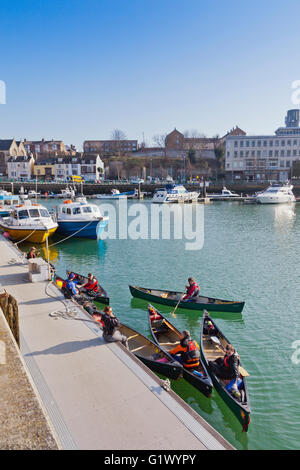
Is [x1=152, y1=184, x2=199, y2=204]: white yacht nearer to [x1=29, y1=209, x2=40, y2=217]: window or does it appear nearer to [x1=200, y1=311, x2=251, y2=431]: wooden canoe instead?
[x1=29, y1=209, x2=40, y2=217]: window

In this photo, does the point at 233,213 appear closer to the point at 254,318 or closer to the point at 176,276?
the point at 176,276

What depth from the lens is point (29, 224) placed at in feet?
108

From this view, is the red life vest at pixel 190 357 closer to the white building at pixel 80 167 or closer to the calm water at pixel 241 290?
the calm water at pixel 241 290

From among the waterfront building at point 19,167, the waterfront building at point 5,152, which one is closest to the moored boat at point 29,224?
the waterfront building at point 19,167

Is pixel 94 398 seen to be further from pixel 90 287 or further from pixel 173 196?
pixel 173 196

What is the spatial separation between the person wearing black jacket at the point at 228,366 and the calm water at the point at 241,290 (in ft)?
2.86

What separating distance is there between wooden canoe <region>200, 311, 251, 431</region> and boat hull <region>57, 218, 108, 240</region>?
78.4 ft

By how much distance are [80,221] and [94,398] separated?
1159 inches

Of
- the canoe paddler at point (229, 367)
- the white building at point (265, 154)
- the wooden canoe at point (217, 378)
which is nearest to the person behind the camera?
the wooden canoe at point (217, 378)

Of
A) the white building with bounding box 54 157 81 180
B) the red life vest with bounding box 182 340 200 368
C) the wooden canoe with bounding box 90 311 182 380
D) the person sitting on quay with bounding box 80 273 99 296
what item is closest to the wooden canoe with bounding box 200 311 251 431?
the red life vest with bounding box 182 340 200 368

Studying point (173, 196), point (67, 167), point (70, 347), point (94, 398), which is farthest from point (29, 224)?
point (67, 167)

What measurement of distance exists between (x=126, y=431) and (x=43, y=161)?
12530cm

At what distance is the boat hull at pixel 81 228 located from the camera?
3703cm

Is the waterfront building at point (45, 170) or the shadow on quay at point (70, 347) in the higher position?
the waterfront building at point (45, 170)
